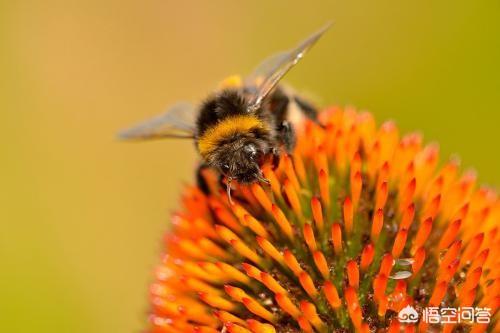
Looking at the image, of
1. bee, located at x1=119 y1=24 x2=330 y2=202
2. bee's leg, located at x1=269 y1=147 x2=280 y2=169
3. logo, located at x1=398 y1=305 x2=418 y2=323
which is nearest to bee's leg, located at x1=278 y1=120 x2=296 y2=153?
bee, located at x1=119 y1=24 x2=330 y2=202

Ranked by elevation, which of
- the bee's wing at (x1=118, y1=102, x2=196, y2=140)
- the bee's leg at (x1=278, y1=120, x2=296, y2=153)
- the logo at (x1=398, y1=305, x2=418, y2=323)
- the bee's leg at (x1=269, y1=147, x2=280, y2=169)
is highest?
the bee's wing at (x1=118, y1=102, x2=196, y2=140)

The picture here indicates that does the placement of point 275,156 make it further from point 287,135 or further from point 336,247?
point 336,247

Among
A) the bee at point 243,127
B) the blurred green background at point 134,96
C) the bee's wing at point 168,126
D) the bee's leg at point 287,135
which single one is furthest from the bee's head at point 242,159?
the blurred green background at point 134,96

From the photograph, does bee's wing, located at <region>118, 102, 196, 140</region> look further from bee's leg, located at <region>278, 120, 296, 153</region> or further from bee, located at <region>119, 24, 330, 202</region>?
bee's leg, located at <region>278, 120, 296, 153</region>

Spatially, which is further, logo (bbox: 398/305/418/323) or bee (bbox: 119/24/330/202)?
bee (bbox: 119/24/330/202)

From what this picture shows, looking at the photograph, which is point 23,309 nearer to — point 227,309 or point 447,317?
point 227,309

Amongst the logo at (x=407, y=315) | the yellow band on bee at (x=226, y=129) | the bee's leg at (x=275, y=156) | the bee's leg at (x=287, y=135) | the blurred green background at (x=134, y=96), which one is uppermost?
the blurred green background at (x=134, y=96)

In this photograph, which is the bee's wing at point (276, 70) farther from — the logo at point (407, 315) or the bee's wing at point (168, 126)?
the logo at point (407, 315)
